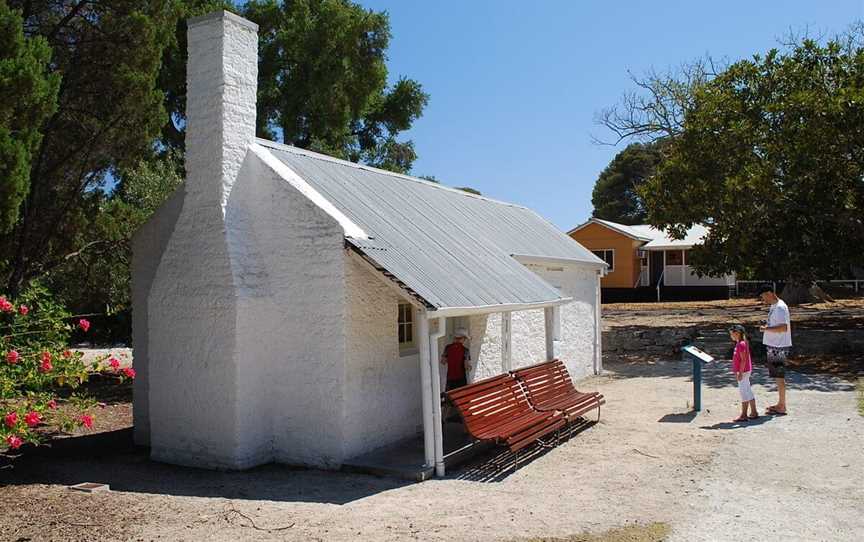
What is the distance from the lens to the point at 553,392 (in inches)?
426

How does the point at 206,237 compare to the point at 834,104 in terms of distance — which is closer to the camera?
the point at 206,237

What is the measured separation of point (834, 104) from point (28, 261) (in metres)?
17.3

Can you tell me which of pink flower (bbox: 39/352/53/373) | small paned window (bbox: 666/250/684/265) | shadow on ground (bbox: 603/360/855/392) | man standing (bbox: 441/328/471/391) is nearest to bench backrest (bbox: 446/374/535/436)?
man standing (bbox: 441/328/471/391)

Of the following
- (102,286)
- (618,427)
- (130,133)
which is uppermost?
(130,133)

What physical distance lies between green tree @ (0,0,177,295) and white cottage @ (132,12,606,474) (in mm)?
4227

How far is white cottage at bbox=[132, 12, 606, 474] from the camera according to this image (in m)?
8.67

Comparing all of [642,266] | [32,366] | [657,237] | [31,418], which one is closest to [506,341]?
[32,366]

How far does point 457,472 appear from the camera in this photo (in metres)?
8.55

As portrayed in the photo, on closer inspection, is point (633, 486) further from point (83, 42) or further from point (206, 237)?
point (83, 42)

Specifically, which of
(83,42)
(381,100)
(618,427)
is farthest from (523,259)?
(381,100)

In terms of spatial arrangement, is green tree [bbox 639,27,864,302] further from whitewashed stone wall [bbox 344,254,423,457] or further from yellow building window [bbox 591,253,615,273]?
yellow building window [bbox 591,253,615,273]

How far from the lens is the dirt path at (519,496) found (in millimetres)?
6527

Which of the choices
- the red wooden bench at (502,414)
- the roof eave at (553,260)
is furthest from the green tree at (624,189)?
the red wooden bench at (502,414)

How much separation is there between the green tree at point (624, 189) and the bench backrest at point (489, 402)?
52.4 metres
